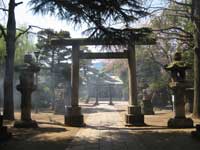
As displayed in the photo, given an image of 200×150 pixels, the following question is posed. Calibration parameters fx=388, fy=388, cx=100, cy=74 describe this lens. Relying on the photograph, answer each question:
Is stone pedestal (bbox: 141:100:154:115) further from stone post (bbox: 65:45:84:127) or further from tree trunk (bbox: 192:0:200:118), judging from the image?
stone post (bbox: 65:45:84:127)

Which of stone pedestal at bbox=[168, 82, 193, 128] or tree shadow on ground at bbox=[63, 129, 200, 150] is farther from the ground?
stone pedestal at bbox=[168, 82, 193, 128]

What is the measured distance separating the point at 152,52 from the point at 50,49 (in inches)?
374

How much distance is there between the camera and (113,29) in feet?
40.9

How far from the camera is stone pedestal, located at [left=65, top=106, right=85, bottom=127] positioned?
18.2 meters

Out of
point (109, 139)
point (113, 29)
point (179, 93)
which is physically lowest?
point (109, 139)

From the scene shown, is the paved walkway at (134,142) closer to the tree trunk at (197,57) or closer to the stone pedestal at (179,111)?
the stone pedestal at (179,111)

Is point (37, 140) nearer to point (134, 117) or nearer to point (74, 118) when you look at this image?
point (74, 118)

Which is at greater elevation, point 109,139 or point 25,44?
point 25,44

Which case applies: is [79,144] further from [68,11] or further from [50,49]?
[50,49]

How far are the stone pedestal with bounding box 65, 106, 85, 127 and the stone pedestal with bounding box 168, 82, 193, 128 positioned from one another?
430 cm

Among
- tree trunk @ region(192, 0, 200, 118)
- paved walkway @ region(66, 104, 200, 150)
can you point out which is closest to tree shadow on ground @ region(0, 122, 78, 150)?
paved walkway @ region(66, 104, 200, 150)

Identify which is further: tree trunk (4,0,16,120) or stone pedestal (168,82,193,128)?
tree trunk (4,0,16,120)

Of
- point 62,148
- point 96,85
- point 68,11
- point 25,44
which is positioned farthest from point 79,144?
point 96,85

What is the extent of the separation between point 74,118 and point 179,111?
4.96 metres
